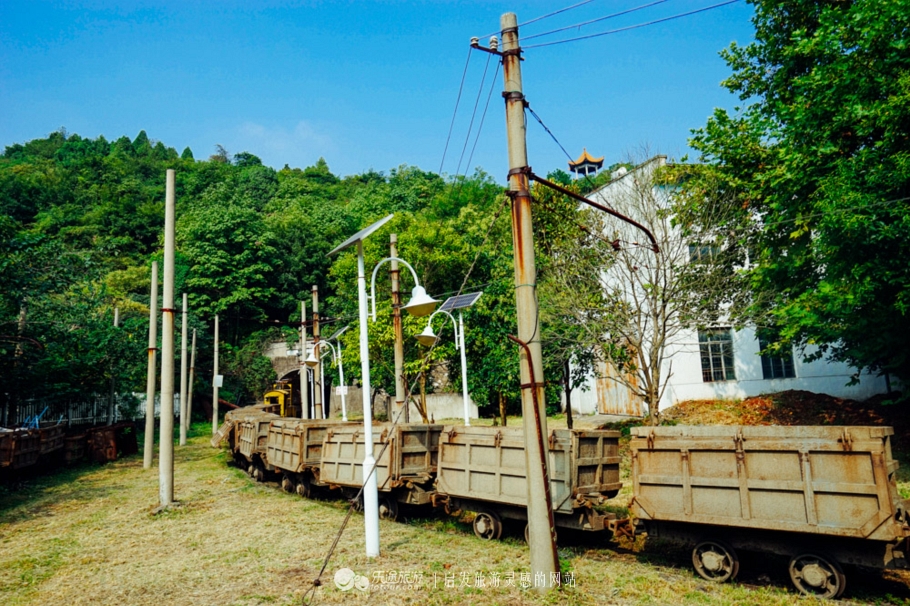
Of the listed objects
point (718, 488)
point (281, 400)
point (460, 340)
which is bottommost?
point (718, 488)

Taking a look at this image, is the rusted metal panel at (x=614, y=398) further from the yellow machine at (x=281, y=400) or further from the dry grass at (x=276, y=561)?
the yellow machine at (x=281, y=400)

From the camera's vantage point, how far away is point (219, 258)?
49.9 meters

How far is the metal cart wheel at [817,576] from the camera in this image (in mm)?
6906

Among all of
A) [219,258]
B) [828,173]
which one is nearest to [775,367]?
[828,173]

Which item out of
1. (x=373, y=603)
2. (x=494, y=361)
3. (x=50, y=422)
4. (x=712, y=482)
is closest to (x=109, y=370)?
(x=50, y=422)

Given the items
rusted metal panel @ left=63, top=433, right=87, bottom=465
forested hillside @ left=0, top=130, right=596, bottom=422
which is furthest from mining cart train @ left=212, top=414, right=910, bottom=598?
rusted metal panel @ left=63, top=433, right=87, bottom=465

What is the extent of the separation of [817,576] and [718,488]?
4.39 ft

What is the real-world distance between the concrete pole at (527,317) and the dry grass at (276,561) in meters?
0.62

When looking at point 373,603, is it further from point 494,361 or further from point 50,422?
point 50,422

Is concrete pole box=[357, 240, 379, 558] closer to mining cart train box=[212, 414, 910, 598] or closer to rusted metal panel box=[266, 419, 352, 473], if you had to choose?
mining cart train box=[212, 414, 910, 598]

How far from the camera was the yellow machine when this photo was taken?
36.1m

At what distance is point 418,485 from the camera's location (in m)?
11.7

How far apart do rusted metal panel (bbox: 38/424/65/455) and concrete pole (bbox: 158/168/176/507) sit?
7149mm

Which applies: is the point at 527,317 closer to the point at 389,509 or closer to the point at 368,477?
the point at 368,477
